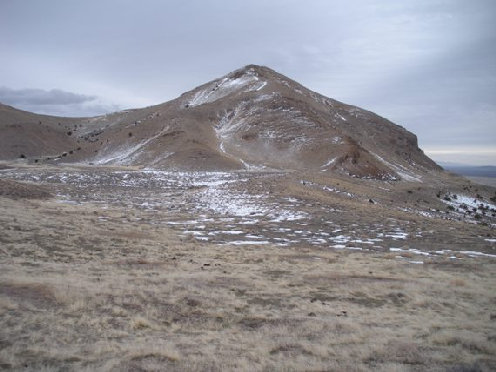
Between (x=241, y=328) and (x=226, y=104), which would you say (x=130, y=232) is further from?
(x=226, y=104)

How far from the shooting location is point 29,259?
1399 centimetres

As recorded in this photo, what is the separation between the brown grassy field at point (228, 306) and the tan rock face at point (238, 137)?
108ft

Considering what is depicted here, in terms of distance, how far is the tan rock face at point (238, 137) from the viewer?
55.9m

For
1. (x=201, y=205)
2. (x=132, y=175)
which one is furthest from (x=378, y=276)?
(x=132, y=175)

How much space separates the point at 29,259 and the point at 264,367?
400 inches

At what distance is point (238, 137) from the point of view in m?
66.8

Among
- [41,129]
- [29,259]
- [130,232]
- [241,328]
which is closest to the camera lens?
[241,328]

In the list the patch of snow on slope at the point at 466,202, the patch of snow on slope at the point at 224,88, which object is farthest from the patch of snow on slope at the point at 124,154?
the patch of snow on slope at the point at 466,202

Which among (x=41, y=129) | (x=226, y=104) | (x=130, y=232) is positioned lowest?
(x=130, y=232)

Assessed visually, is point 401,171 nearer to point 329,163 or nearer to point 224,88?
point 329,163

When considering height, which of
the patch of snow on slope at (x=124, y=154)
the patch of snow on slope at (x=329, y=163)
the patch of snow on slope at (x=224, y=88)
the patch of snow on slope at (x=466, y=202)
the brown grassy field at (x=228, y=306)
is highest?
the patch of snow on slope at (x=224, y=88)

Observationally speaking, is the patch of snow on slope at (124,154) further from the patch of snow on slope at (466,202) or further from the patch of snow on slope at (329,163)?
the patch of snow on slope at (466,202)

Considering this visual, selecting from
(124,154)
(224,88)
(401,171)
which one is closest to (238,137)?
(124,154)

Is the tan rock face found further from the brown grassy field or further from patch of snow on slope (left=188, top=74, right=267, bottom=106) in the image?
the brown grassy field
